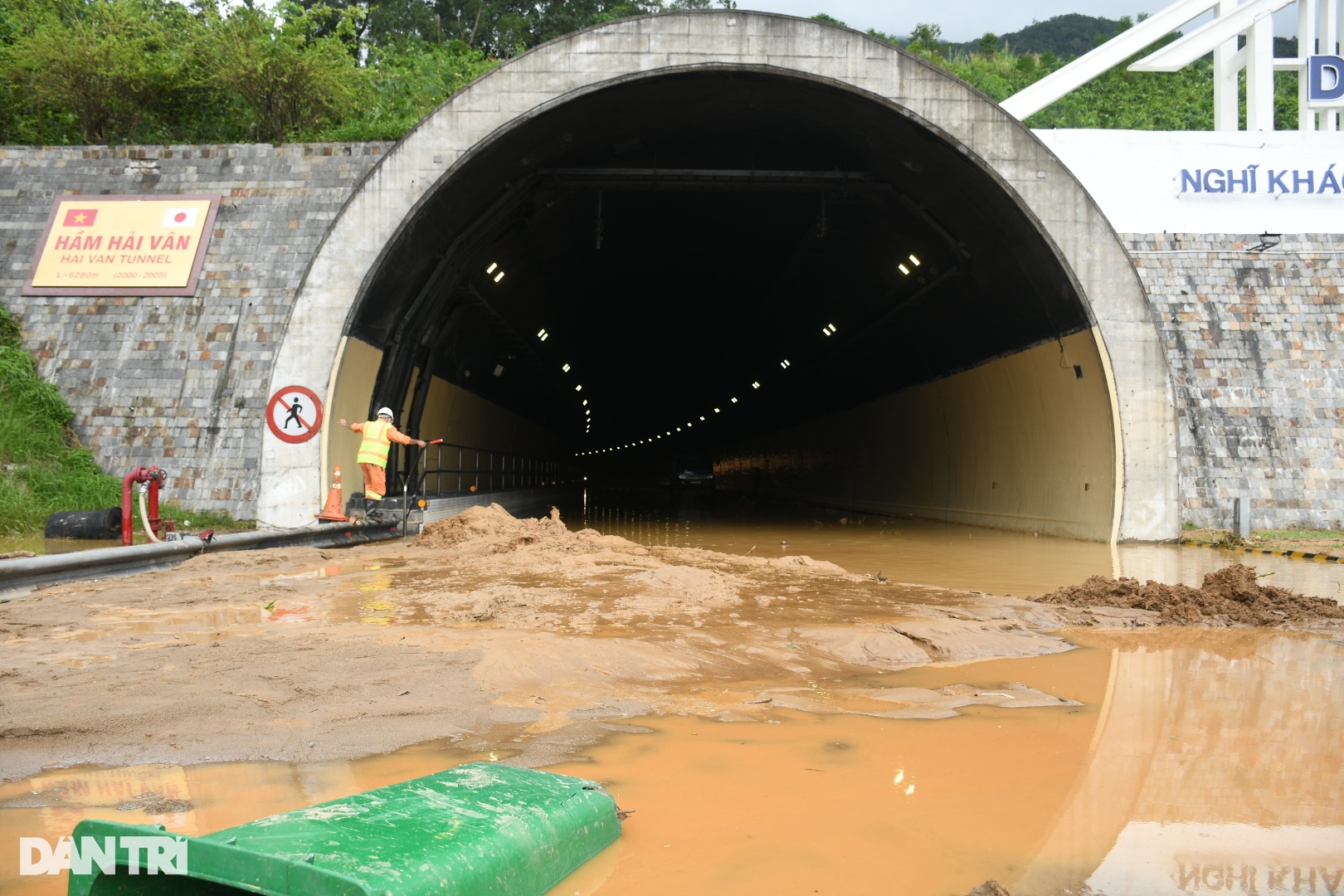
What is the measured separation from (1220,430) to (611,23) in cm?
1317

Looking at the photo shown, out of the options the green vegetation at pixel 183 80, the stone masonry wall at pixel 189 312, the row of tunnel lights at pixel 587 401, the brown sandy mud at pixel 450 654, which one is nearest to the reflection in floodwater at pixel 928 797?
the brown sandy mud at pixel 450 654

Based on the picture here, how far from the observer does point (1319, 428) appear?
19.4 m

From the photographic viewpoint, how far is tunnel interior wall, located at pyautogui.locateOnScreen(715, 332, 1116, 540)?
17.2m

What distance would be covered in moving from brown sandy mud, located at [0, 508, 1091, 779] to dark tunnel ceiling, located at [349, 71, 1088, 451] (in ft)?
25.9

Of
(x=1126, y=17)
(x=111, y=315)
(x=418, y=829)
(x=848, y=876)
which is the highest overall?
(x=1126, y=17)

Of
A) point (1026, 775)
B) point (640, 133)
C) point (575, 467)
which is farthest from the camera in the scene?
point (575, 467)

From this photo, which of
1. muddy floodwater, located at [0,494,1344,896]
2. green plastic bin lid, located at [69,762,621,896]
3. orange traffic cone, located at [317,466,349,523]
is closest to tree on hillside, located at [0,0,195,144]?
orange traffic cone, located at [317,466,349,523]

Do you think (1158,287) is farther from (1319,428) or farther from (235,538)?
(235,538)

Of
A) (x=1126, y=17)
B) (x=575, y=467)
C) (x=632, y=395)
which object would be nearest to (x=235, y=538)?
(x=632, y=395)

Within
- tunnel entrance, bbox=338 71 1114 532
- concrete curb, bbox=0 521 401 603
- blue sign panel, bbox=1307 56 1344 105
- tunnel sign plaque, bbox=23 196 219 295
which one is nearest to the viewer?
concrete curb, bbox=0 521 401 603

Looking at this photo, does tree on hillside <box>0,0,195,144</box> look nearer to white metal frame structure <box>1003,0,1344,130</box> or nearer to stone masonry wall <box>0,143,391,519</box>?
stone masonry wall <box>0,143,391,519</box>

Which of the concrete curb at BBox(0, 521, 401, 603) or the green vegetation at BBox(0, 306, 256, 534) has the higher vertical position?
the green vegetation at BBox(0, 306, 256, 534)

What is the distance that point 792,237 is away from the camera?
2344cm

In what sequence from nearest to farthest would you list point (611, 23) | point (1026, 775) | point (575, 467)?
point (1026, 775) < point (611, 23) < point (575, 467)
